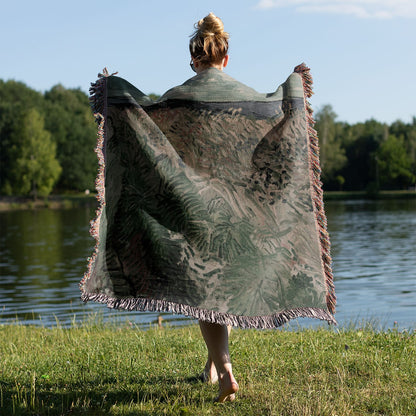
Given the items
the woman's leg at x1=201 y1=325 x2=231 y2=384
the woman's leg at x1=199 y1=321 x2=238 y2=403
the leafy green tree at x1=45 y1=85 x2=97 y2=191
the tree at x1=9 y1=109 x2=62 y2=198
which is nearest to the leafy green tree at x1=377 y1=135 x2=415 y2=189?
the leafy green tree at x1=45 y1=85 x2=97 y2=191

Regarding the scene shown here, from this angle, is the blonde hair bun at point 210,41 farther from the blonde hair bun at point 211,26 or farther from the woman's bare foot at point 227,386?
the woman's bare foot at point 227,386

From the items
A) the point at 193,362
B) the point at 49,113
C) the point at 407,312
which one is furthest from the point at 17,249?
the point at 49,113

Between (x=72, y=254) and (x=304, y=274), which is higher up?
(x=304, y=274)

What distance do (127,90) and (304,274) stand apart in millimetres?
1619

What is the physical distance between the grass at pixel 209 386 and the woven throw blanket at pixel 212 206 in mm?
516

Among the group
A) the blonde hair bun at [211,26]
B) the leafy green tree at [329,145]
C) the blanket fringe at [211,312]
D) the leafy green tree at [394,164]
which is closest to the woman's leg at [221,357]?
the blanket fringe at [211,312]

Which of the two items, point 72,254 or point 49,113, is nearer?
point 72,254

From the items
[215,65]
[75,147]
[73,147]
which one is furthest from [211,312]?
[73,147]

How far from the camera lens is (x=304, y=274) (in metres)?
4.01

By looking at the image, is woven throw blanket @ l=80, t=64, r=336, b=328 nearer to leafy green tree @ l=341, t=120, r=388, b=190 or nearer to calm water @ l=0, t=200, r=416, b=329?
calm water @ l=0, t=200, r=416, b=329

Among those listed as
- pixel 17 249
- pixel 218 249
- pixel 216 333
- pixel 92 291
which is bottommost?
pixel 17 249

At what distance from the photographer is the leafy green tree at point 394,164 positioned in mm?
87250

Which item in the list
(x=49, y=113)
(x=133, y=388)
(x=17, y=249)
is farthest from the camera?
(x=49, y=113)

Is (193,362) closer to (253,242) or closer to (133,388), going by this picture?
(133,388)
